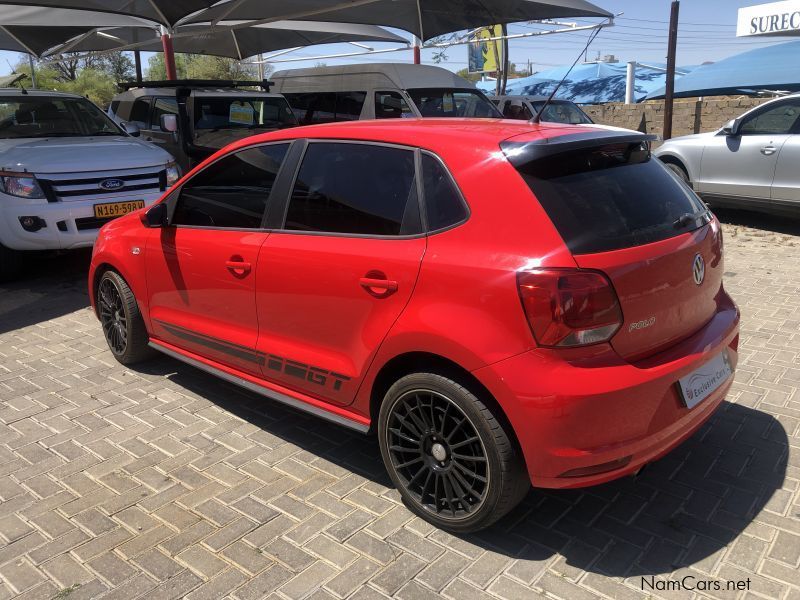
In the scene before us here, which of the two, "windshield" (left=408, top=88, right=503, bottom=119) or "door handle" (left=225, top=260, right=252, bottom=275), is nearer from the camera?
"door handle" (left=225, top=260, right=252, bottom=275)

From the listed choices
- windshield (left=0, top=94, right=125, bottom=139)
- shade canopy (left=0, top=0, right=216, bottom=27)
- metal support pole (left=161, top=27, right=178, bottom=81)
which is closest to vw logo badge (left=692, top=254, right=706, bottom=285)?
windshield (left=0, top=94, right=125, bottom=139)

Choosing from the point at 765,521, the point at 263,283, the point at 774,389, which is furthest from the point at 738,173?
the point at 263,283

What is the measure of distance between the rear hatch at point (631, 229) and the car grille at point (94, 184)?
530 centimetres

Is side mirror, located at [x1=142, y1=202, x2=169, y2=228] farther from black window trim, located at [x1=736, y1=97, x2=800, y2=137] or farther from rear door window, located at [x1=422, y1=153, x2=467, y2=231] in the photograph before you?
black window trim, located at [x1=736, y1=97, x2=800, y2=137]

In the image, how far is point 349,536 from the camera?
111 inches

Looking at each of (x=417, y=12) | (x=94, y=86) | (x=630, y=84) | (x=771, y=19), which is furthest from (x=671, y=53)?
(x=94, y=86)

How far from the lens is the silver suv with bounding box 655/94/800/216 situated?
26.5ft

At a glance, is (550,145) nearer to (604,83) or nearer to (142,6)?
(142,6)

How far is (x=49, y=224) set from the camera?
6430 millimetres

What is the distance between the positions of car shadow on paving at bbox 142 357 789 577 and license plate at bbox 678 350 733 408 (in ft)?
1.77

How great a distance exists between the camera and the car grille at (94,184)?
21.2 feet

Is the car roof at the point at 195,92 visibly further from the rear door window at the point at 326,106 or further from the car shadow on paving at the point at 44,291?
the car shadow on paving at the point at 44,291

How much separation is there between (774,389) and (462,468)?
2.46 meters

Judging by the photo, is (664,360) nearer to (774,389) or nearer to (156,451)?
(774,389)
